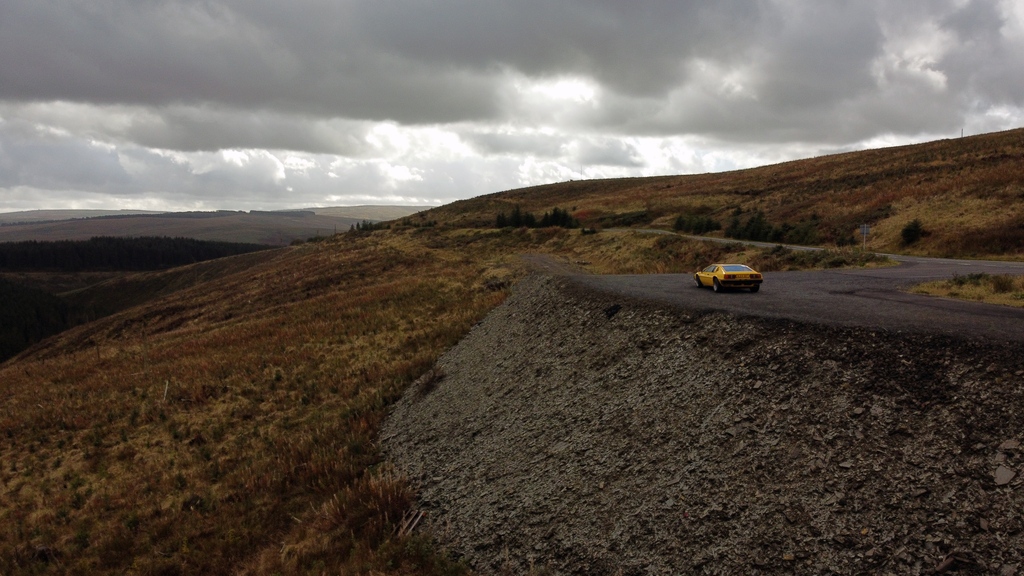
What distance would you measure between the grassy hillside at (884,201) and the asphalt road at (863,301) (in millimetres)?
9234

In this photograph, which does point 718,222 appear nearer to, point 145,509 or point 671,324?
point 671,324

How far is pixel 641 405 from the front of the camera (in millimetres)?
9367

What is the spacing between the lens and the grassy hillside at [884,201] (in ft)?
96.5

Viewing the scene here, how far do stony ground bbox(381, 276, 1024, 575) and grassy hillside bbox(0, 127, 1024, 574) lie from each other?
1.72 meters

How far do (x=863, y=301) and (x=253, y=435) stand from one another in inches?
712

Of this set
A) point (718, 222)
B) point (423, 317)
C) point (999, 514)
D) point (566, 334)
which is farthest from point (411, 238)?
point (999, 514)

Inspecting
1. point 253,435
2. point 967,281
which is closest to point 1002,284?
point 967,281

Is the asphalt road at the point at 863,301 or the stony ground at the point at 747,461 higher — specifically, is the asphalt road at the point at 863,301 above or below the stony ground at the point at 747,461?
above

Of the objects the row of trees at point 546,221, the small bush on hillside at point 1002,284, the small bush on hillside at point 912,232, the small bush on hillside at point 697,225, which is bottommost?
the small bush on hillside at point 1002,284

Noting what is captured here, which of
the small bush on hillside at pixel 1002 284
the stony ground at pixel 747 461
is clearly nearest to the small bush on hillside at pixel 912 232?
the small bush on hillside at pixel 1002 284

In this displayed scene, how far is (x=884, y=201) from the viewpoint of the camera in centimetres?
4072

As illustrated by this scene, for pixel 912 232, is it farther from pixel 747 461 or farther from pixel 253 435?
pixel 253 435

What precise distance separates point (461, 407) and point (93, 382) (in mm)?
21016

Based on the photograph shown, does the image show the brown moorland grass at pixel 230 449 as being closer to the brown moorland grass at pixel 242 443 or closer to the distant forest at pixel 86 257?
the brown moorland grass at pixel 242 443
